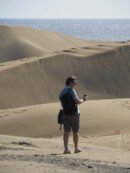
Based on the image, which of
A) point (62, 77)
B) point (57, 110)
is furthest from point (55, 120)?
point (62, 77)

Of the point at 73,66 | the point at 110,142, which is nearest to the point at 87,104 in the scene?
the point at 110,142

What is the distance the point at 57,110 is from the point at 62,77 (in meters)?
11.0

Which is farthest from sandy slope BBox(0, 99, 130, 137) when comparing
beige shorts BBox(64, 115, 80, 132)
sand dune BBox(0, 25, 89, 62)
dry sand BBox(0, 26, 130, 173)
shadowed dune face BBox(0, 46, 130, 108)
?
sand dune BBox(0, 25, 89, 62)

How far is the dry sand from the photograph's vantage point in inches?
299

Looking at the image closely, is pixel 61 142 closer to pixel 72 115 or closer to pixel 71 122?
pixel 71 122

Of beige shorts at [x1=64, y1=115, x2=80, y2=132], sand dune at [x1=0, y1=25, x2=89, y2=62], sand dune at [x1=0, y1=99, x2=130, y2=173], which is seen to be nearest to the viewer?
sand dune at [x1=0, y1=99, x2=130, y2=173]

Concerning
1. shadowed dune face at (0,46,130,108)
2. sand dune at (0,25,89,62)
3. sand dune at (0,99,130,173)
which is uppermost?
sand dune at (0,25,89,62)

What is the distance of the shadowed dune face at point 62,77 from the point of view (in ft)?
78.6

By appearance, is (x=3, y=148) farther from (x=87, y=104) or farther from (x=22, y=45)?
(x=22, y=45)

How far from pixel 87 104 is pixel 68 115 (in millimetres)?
8089

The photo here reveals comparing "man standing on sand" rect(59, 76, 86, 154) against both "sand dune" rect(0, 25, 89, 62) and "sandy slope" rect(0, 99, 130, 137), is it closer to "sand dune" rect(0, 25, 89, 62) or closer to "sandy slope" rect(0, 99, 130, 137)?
"sandy slope" rect(0, 99, 130, 137)

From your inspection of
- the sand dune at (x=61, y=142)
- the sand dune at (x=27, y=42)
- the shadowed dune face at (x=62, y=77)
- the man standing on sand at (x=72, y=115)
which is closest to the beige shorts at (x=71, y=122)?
the man standing on sand at (x=72, y=115)

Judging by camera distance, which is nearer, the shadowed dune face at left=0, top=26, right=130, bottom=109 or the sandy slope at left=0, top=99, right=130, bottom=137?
the sandy slope at left=0, top=99, right=130, bottom=137

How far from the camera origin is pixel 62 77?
26.5 meters
